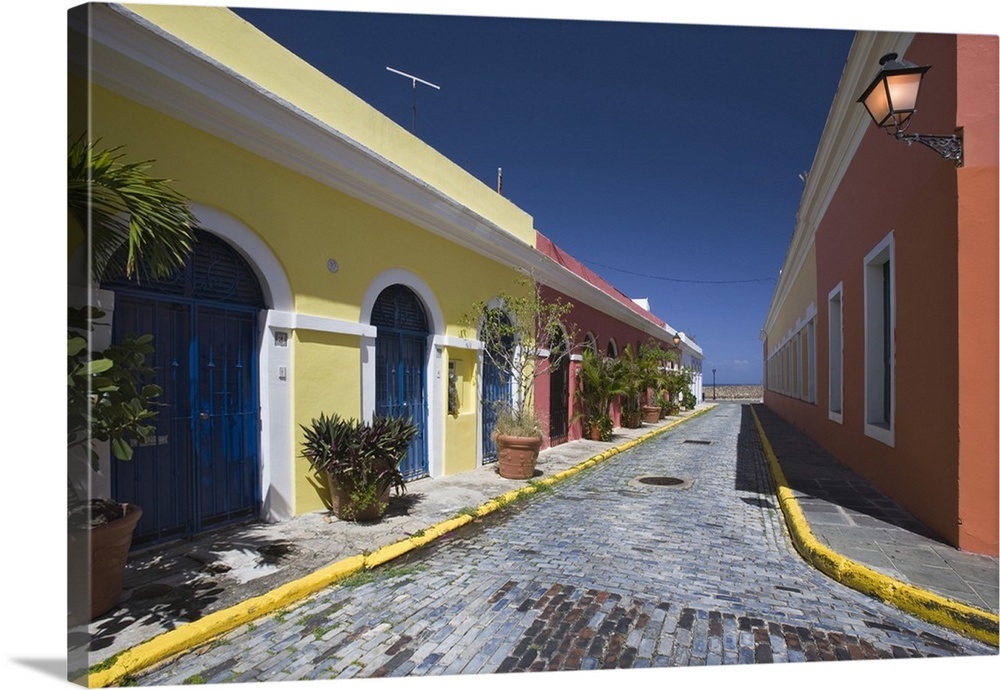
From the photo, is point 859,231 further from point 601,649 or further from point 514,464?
point 601,649

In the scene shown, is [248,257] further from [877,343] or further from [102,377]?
[877,343]

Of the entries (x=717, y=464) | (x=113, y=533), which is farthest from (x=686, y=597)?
(x=717, y=464)

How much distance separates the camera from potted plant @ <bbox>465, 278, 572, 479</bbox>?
821cm

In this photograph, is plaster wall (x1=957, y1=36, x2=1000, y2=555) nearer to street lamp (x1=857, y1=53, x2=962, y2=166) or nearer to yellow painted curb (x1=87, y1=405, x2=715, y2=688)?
street lamp (x1=857, y1=53, x2=962, y2=166)

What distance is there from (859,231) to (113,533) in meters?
9.09

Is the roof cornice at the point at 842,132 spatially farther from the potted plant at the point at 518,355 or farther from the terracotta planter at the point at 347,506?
the terracotta planter at the point at 347,506

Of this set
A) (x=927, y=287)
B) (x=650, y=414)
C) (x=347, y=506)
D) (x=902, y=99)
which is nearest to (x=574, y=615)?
(x=347, y=506)

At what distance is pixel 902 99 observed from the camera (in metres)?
4.33

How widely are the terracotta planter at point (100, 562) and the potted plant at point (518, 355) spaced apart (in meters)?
5.31

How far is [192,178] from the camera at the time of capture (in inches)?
181

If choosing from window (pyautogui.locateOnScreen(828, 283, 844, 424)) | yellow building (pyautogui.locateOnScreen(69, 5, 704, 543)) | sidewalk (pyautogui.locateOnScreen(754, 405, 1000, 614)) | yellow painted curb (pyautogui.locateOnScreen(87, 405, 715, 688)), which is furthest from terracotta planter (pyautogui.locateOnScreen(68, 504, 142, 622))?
window (pyautogui.locateOnScreen(828, 283, 844, 424))

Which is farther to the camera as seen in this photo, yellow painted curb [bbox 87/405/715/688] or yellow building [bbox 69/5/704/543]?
yellow building [bbox 69/5/704/543]

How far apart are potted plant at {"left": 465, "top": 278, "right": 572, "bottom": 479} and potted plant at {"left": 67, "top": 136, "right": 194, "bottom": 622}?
5.31m

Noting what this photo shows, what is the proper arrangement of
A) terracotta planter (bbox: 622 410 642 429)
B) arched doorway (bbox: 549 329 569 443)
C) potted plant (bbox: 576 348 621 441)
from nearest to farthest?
arched doorway (bbox: 549 329 569 443) < potted plant (bbox: 576 348 621 441) < terracotta planter (bbox: 622 410 642 429)
